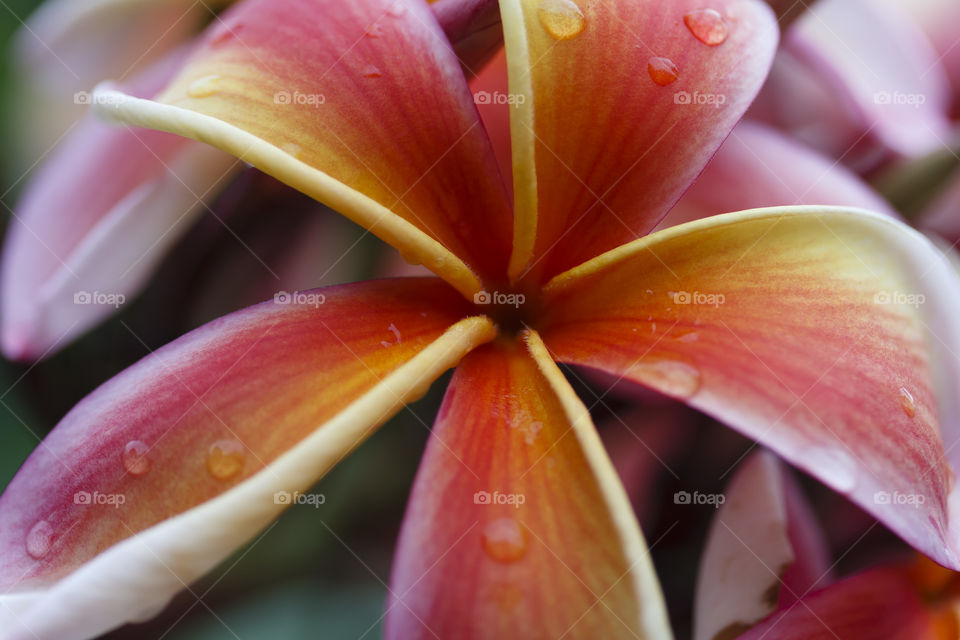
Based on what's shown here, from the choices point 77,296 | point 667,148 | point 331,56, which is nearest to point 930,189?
point 667,148

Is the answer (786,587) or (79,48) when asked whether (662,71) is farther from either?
(79,48)

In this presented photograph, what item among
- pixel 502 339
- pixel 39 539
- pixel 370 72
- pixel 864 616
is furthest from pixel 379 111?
pixel 864 616

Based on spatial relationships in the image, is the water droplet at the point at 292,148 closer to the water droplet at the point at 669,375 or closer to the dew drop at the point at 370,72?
the dew drop at the point at 370,72

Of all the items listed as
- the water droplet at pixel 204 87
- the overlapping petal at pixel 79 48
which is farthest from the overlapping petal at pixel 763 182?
the overlapping petal at pixel 79 48

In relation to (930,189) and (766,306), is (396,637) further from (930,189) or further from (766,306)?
(930,189)

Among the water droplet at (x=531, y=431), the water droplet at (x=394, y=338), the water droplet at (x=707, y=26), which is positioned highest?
the water droplet at (x=707, y=26)

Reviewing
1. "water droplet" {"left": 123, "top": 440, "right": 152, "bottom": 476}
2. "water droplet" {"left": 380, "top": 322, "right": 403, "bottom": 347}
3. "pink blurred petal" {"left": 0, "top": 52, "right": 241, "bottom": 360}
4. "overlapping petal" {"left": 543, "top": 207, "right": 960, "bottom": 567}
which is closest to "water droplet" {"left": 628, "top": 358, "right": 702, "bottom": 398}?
"overlapping petal" {"left": 543, "top": 207, "right": 960, "bottom": 567}
